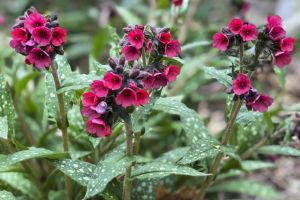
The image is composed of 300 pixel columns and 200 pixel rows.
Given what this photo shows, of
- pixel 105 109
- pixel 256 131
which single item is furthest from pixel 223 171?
pixel 105 109

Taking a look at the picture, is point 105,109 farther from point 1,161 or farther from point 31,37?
point 1,161

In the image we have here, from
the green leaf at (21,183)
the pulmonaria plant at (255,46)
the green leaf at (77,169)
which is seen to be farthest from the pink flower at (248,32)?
the green leaf at (21,183)

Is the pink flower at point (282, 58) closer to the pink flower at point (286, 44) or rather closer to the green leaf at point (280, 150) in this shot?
the pink flower at point (286, 44)

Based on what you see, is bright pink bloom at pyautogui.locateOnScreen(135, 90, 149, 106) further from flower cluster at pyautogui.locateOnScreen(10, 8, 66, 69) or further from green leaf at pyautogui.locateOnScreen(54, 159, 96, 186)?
green leaf at pyautogui.locateOnScreen(54, 159, 96, 186)

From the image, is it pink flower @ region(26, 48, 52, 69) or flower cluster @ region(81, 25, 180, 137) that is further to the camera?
pink flower @ region(26, 48, 52, 69)

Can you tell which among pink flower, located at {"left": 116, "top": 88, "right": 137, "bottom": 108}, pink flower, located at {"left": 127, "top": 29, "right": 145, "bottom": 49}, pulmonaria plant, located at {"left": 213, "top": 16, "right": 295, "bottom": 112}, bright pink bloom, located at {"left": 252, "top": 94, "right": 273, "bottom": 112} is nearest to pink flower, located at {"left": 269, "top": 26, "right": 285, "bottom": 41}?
pulmonaria plant, located at {"left": 213, "top": 16, "right": 295, "bottom": 112}

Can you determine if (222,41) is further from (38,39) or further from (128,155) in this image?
(38,39)
